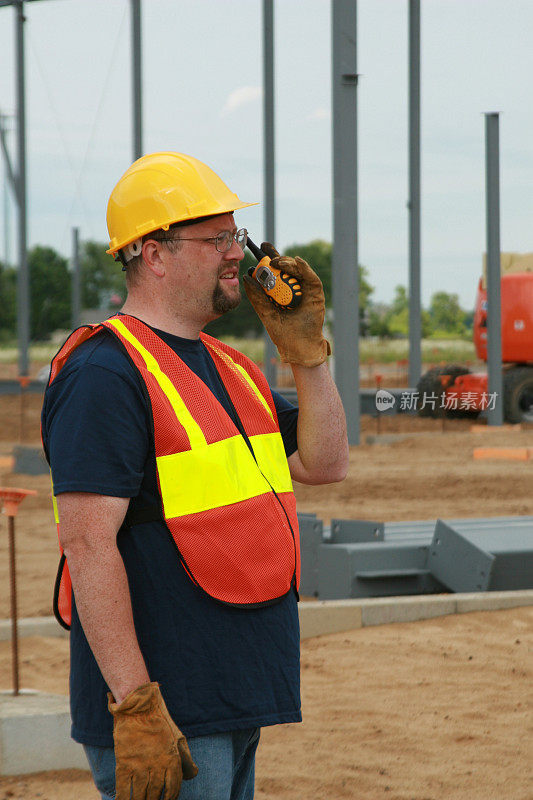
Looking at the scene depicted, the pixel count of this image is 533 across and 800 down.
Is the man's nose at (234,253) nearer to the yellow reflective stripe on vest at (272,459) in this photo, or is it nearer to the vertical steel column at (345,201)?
the yellow reflective stripe on vest at (272,459)

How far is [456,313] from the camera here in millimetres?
82500

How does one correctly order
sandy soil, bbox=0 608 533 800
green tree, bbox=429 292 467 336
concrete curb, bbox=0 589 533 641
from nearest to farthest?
sandy soil, bbox=0 608 533 800, concrete curb, bbox=0 589 533 641, green tree, bbox=429 292 467 336

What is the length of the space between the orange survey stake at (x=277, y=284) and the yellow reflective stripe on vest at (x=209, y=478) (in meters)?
0.46

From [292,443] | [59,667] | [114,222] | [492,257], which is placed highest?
[492,257]

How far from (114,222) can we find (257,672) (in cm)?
102

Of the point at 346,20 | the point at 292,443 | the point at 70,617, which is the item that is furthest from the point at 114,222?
the point at 346,20

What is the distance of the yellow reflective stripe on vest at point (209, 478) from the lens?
209cm

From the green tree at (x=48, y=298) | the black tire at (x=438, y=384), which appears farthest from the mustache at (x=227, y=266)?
the green tree at (x=48, y=298)

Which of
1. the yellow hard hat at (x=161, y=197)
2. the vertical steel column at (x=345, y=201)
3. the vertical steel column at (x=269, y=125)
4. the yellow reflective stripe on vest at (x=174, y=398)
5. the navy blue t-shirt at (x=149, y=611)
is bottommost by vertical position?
the navy blue t-shirt at (x=149, y=611)

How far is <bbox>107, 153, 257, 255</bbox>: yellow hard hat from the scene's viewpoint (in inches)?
89.0

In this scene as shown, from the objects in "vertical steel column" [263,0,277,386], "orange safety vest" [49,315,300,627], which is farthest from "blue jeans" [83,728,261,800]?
"vertical steel column" [263,0,277,386]

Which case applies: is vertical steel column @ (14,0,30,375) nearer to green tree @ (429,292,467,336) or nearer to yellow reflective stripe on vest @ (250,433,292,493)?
yellow reflective stripe on vest @ (250,433,292,493)

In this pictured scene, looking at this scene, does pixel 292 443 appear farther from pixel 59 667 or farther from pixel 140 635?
pixel 59 667

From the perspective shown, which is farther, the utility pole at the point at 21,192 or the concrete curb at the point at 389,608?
the utility pole at the point at 21,192
